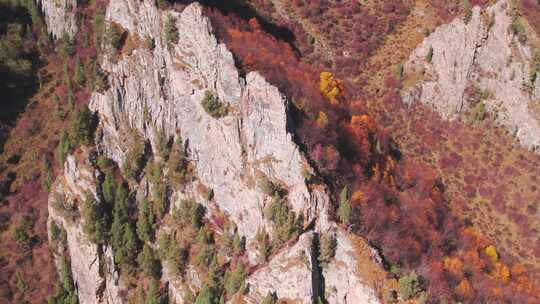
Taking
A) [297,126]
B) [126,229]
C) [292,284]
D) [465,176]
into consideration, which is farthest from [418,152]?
[126,229]

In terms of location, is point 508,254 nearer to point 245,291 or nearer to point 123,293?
point 245,291

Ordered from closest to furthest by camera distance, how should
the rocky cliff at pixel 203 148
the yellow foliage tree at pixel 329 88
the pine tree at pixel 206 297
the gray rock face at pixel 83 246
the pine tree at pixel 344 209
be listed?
the pine tree at pixel 344 209 → the rocky cliff at pixel 203 148 → the pine tree at pixel 206 297 → the gray rock face at pixel 83 246 → the yellow foliage tree at pixel 329 88

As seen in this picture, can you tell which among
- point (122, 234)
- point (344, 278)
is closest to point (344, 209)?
point (344, 278)

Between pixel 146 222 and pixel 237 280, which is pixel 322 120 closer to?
pixel 237 280

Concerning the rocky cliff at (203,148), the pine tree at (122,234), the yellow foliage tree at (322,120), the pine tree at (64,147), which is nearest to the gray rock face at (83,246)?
the rocky cliff at (203,148)

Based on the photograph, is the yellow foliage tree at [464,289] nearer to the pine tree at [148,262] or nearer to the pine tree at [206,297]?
the pine tree at [206,297]
